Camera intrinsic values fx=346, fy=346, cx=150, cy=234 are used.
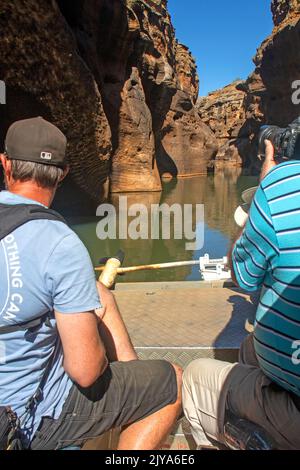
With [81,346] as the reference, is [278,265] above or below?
above

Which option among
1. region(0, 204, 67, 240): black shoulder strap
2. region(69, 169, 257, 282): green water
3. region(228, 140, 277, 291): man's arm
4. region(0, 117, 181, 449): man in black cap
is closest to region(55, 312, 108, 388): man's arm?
region(0, 117, 181, 449): man in black cap

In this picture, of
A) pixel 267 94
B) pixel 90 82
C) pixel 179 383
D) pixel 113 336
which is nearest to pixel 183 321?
pixel 113 336

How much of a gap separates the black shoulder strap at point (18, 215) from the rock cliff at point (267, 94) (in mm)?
29415

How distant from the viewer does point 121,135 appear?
18812mm

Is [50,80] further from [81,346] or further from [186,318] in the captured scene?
[81,346]

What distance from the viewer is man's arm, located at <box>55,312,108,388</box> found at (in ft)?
3.88

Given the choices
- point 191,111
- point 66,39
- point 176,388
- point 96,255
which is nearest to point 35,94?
point 66,39

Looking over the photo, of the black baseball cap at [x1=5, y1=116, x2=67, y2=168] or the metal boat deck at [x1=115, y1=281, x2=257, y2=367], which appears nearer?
the black baseball cap at [x1=5, y1=116, x2=67, y2=168]

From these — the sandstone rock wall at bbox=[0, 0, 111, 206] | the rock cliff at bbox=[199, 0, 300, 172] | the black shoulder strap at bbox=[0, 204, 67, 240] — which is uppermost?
the rock cliff at bbox=[199, 0, 300, 172]

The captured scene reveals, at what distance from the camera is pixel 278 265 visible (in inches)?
45.3

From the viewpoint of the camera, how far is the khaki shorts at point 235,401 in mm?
1188

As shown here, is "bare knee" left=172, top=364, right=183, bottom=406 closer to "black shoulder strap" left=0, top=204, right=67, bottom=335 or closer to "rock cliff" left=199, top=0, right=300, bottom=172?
"black shoulder strap" left=0, top=204, right=67, bottom=335

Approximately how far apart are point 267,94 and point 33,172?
40735 mm

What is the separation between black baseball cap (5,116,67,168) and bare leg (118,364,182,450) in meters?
1.14
